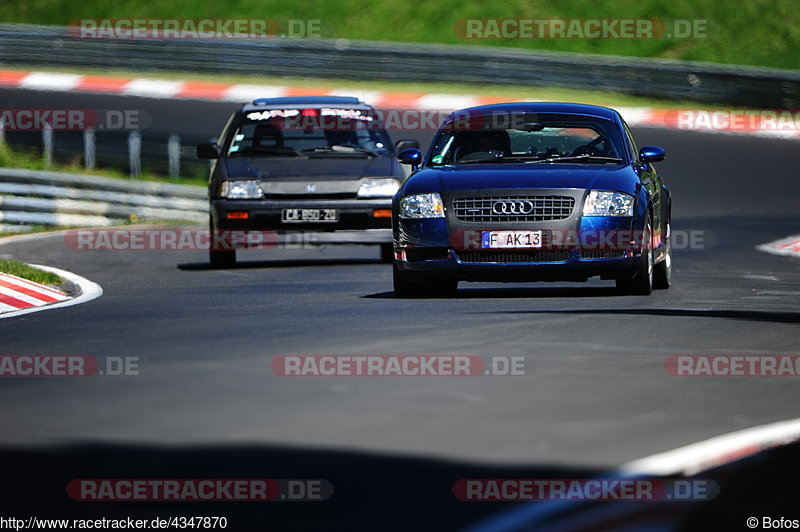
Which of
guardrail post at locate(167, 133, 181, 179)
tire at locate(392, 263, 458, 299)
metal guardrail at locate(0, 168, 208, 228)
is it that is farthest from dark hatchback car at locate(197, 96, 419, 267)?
guardrail post at locate(167, 133, 181, 179)

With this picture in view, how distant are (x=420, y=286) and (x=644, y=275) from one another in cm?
167

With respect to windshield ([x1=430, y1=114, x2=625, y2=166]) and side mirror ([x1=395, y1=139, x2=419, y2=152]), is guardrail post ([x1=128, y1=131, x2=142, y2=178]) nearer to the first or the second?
side mirror ([x1=395, y1=139, x2=419, y2=152])

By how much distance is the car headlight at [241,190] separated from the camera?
16.4 meters

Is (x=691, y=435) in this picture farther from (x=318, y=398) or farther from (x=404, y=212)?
(x=404, y=212)

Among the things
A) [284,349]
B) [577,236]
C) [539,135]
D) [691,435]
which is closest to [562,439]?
[691,435]

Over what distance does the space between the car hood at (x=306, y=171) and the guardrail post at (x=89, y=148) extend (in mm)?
7650

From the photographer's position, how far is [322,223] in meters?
16.4

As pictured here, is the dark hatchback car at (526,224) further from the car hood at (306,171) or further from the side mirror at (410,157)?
the car hood at (306,171)

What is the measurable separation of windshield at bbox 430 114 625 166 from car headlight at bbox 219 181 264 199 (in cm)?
344

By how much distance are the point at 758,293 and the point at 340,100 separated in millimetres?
6010

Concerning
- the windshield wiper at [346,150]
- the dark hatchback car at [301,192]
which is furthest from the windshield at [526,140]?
the windshield wiper at [346,150]

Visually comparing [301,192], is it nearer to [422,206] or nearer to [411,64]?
[422,206]

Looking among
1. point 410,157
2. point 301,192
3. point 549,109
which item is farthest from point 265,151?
point 549,109

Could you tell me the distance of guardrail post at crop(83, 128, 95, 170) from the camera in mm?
23922
